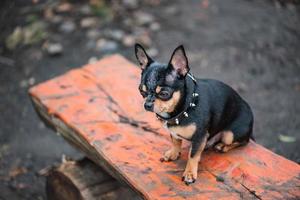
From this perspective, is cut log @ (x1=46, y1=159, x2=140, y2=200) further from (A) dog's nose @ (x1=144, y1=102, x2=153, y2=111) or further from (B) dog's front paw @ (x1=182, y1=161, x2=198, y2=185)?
(A) dog's nose @ (x1=144, y1=102, x2=153, y2=111)

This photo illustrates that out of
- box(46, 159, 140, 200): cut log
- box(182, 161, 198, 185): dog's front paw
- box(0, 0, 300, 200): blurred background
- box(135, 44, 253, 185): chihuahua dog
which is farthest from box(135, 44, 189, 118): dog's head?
box(0, 0, 300, 200): blurred background

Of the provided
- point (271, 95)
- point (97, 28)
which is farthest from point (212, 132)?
point (97, 28)

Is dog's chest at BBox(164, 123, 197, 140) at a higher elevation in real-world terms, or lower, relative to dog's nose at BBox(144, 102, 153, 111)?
lower

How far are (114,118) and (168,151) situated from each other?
2.22 ft

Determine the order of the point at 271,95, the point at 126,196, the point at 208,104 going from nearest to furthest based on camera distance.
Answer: the point at 208,104 < the point at 126,196 < the point at 271,95

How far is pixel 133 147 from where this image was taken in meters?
3.56

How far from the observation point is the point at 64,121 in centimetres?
385

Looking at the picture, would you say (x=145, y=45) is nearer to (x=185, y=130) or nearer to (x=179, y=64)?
(x=185, y=130)

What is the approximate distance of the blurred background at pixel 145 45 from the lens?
513 cm

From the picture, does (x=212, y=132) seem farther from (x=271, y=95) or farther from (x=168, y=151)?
(x=271, y=95)

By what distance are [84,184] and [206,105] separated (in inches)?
51.7

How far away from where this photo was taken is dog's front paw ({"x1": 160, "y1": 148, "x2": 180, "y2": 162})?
3.38 meters

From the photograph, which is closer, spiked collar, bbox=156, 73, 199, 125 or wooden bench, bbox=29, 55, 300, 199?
spiked collar, bbox=156, 73, 199, 125

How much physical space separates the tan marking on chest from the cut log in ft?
2.66
